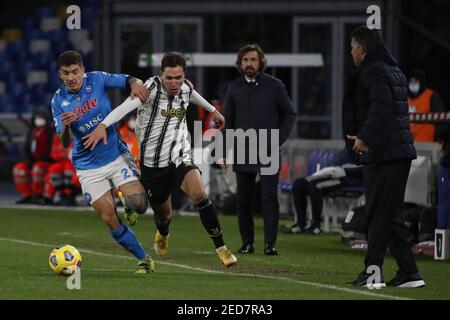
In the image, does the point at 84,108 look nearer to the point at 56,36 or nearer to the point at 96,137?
the point at 96,137

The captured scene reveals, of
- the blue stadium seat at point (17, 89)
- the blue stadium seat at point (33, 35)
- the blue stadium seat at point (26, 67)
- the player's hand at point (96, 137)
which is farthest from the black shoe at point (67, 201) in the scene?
the player's hand at point (96, 137)

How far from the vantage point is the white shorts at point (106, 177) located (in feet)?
39.5

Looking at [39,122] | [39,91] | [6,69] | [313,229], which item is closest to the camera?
[313,229]

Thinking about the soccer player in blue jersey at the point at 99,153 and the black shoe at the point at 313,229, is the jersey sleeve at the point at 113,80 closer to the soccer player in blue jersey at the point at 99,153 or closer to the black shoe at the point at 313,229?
the soccer player in blue jersey at the point at 99,153

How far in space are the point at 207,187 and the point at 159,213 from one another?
8180mm

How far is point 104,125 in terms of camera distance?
38.5 feet

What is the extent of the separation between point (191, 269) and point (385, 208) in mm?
2615

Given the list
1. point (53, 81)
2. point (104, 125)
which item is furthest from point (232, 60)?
point (104, 125)

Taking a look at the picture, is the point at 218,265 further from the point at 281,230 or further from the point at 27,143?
the point at 27,143

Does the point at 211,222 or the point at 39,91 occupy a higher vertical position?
the point at 39,91

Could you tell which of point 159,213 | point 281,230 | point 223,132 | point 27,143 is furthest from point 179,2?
point 159,213

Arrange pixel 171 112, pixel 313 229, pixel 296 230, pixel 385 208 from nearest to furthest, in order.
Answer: pixel 385 208
pixel 171 112
pixel 313 229
pixel 296 230

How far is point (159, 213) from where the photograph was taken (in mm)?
13375

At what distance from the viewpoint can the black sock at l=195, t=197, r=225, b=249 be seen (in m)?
12.5
